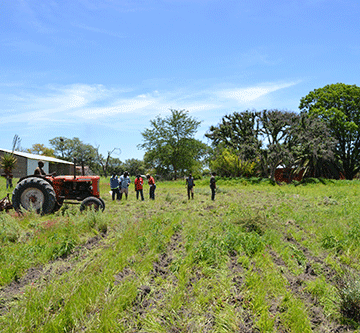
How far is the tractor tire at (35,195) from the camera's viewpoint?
911 cm

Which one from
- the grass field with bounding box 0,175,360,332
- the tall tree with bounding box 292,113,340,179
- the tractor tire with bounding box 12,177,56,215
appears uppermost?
the tall tree with bounding box 292,113,340,179

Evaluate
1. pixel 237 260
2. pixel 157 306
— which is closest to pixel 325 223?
pixel 237 260

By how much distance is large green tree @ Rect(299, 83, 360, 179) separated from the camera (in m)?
34.1

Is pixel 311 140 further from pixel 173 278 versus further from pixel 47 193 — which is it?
pixel 173 278

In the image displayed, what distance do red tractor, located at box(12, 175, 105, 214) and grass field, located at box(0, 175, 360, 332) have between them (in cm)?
116

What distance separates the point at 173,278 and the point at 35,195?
21.4 ft

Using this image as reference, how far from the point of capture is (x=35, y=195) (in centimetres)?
927

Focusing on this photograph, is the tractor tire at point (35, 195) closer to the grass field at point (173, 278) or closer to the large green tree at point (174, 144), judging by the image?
the grass field at point (173, 278)

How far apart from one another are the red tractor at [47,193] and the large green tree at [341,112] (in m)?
31.5

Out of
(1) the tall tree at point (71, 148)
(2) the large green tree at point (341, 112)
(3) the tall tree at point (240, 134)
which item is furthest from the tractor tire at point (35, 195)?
(1) the tall tree at point (71, 148)

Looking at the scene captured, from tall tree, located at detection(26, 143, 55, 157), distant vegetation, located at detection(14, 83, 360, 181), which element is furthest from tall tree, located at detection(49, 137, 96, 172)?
distant vegetation, located at detection(14, 83, 360, 181)

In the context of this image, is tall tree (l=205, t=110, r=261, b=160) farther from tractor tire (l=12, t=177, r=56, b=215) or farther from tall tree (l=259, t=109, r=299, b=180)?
tractor tire (l=12, t=177, r=56, b=215)

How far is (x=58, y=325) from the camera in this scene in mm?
3326

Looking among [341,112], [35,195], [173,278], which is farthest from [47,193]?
[341,112]
